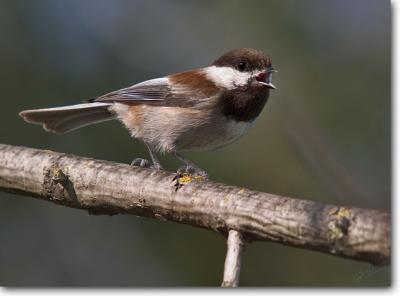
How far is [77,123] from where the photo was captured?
7.28ft

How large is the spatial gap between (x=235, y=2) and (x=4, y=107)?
99 cm

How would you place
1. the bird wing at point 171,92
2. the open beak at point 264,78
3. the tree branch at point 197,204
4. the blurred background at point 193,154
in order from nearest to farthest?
1. the tree branch at point 197,204
2. the blurred background at point 193,154
3. the open beak at point 264,78
4. the bird wing at point 171,92

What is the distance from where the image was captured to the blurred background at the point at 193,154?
1764 mm

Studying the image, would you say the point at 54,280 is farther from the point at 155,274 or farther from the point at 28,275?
the point at 155,274

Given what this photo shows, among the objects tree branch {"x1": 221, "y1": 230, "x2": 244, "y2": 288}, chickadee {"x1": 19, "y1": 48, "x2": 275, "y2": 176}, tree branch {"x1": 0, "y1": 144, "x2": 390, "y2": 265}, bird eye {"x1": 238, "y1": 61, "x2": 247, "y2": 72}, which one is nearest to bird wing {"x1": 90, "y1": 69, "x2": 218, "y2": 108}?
chickadee {"x1": 19, "y1": 48, "x2": 275, "y2": 176}

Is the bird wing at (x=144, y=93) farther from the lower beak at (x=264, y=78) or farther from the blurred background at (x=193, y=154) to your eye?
the lower beak at (x=264, y=78)

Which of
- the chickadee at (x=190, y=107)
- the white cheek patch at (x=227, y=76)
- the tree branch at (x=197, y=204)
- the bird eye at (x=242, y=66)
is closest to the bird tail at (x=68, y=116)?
the chickadee at (x=190, y=107)

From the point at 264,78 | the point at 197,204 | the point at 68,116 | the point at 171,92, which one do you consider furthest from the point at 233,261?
the point at 68,116

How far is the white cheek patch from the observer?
2006 millimetres

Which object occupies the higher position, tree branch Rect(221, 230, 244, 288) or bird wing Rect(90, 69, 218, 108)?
bird wing Rect(90, 69, 218, 108)

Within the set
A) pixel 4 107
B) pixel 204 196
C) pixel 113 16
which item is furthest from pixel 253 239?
pixel 4 107

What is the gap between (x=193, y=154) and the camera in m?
2.47

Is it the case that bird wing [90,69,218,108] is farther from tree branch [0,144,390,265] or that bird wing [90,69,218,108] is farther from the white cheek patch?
tree branch [0,144,390,265]

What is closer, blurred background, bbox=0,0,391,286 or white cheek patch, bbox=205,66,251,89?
blurred background, bbox=0,0,391,286
